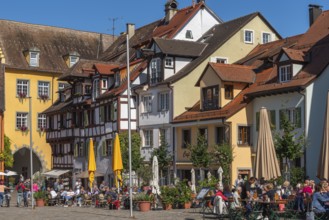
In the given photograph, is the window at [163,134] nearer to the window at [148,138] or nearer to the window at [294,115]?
the window at [148,138]

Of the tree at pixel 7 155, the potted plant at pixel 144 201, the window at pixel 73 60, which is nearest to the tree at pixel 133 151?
the tree at pixel 7 155

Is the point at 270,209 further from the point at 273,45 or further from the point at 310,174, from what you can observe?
the point at 273,45

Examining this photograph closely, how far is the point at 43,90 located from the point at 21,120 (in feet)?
11.9

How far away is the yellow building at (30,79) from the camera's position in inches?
2395

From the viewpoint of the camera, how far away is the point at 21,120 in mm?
61812

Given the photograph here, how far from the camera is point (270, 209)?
20422mm

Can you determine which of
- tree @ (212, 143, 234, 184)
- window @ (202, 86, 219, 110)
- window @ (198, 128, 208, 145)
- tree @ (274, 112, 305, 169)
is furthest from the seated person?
window @ (198, 128, 208, 145)

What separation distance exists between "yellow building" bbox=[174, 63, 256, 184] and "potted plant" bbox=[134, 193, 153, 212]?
10.4 metres

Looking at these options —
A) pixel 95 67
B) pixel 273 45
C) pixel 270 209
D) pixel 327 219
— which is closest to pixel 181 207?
pixel 270 209

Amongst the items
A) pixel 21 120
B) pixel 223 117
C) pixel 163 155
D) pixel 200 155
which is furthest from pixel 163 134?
pixel 21 120

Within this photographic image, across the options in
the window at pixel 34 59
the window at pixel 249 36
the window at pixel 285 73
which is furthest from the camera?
the window at pixel 34 59

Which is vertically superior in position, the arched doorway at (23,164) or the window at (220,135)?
the window at (220,135)

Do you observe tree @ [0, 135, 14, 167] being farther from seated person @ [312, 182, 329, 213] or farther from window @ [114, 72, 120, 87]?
seated person @ [312, 182, 329, 213]

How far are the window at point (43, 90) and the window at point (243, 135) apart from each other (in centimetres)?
2858
